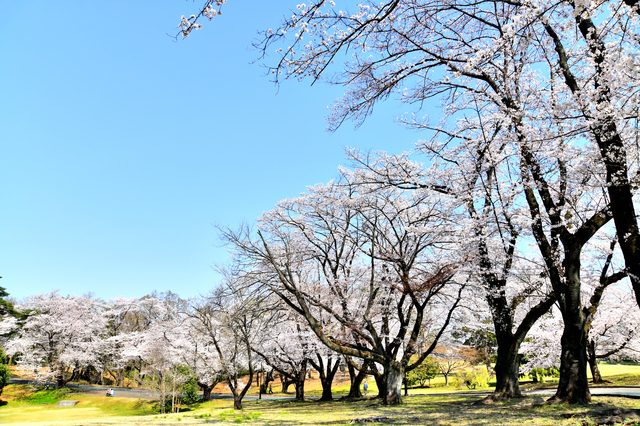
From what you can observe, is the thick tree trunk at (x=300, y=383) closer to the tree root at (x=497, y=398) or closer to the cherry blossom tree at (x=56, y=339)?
the tree root at (x=497, y=398)

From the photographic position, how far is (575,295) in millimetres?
7812

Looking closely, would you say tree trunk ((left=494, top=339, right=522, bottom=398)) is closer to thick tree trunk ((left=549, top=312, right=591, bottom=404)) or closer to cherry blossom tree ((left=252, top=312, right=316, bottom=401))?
thick tree trunk ((left=549, top=312, right=591, bottom=404))

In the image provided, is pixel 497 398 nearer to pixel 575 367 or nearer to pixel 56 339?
pixel 575 367

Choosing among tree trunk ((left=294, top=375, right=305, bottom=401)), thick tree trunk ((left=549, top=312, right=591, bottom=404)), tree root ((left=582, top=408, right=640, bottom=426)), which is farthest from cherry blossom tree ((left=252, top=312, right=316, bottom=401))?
tree root ((left=582, top=408, right=640, bottom=426))

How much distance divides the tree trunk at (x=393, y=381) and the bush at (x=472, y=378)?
1572 centimetres

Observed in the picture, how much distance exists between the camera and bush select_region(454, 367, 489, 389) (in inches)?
1008

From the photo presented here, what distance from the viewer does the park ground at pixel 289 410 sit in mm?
7238

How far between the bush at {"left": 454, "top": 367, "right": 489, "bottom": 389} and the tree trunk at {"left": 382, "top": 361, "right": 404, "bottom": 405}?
1572 cm

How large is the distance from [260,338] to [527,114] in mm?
18718

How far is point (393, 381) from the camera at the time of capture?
12.5m

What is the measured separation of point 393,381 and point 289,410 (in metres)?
4.93

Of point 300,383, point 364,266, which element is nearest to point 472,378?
point 300,383

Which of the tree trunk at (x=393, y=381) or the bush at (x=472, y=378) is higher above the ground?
the tree trunk at (x=393, y=381)

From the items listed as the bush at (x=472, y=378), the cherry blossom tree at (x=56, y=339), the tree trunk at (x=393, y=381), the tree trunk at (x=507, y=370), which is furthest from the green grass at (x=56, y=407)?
the tree trunk at (x=507, y=370)
